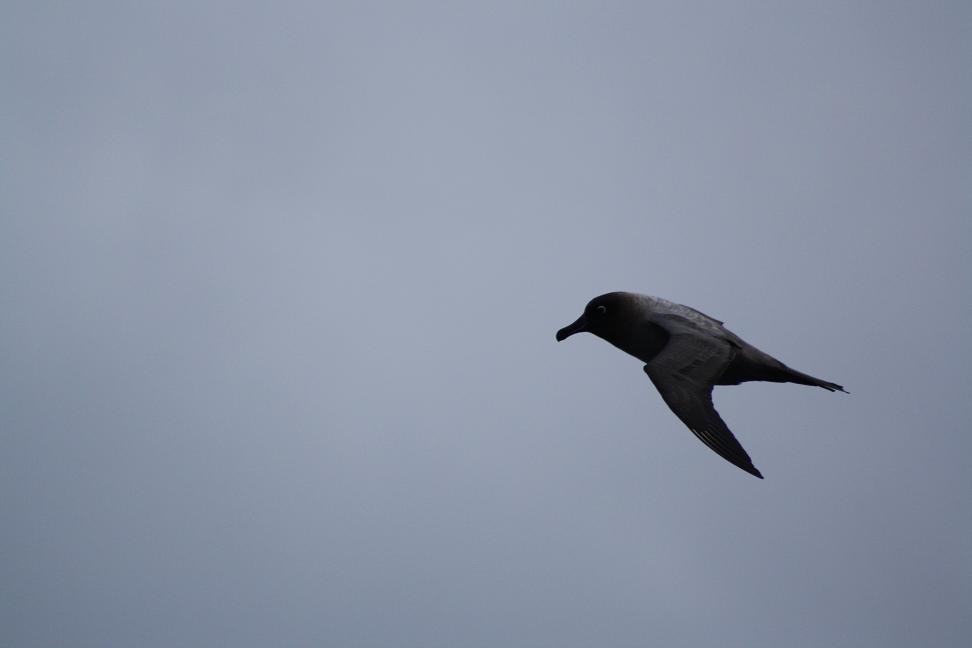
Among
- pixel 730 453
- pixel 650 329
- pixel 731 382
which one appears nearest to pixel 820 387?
pixel 731 382

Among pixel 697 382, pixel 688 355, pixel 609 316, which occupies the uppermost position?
pixel 609 316

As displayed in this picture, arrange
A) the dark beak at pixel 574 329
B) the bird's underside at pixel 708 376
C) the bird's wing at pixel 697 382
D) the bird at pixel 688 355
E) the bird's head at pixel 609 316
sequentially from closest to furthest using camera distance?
the bird's wing at pixel 697 382 < the bird's underside at pixel 708 376 < the bird at pixel 688 355 < the bird's head at pixel 609 316 < the dark beak at pixel 574 329

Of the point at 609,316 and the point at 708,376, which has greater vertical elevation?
the point at 609,316

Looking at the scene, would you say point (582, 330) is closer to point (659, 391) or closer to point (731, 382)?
point (731, 382)

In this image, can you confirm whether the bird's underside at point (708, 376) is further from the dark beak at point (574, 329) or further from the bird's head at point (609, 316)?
the dark beak at point (574, 329)

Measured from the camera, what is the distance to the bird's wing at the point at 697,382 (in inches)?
345

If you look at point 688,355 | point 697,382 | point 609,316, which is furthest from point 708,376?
point 609,316

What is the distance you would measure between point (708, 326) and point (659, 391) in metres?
2.18

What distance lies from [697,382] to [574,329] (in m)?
3.53

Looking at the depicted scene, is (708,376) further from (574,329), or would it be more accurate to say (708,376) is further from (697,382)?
(574,329)

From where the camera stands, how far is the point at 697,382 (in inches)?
396

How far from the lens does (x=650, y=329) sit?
12.0 metres

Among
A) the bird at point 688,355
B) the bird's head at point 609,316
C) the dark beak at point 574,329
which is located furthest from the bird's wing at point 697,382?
the dark beak at point 574,329

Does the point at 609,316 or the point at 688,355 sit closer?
the point at 688,355
